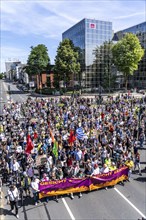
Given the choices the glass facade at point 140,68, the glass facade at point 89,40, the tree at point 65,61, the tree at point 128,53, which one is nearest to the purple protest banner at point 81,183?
the tree at point 128,53

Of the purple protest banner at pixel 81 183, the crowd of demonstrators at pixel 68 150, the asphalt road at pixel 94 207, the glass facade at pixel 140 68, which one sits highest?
the glass facade at pixel 140 68

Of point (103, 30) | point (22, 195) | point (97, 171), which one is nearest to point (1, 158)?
point (22, 195)

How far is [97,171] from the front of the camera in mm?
14398

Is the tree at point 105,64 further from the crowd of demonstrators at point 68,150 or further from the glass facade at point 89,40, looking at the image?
the crowd of demonstrators at point 68,150

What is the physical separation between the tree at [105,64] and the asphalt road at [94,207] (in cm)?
4805

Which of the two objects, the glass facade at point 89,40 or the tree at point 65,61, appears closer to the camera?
the tree at point 65,61

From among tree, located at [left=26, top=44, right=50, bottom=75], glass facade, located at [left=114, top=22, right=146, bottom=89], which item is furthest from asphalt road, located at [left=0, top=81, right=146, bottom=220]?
glass facade, located at [left=114, top=22, right=146, bottom=89]

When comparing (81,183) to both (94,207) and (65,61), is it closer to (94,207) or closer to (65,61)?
(94,207)

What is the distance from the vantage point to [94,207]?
40.6 feet

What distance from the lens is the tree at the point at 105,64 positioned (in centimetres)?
6266

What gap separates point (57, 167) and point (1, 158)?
4.07 m

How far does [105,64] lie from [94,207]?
201 feet

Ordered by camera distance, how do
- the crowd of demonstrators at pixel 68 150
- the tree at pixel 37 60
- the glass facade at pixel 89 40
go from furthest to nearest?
the tree at pixel 37 60, the glass facade at pixel 89 40, the crowd of demonstrators at pixel 68 150

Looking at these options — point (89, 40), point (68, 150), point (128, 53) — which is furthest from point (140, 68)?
point (68, 150)
